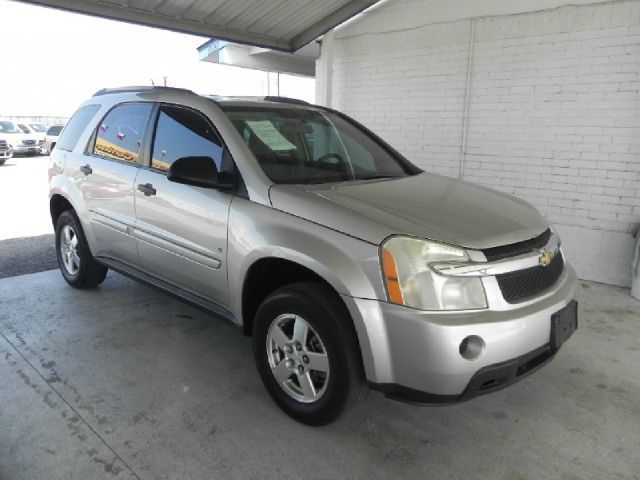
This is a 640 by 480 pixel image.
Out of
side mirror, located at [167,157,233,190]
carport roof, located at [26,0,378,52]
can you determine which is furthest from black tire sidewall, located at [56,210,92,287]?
carport roof, located at [26,0,378,52]

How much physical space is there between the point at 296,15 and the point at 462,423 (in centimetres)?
524

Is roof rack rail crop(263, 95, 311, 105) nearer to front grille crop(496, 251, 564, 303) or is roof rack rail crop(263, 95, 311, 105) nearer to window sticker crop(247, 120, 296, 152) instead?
window sticker crop(247, 120, 296, 152)

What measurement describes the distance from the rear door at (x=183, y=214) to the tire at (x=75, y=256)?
3.42 ft

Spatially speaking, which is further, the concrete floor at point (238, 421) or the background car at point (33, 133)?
the background car at point (33, 133)

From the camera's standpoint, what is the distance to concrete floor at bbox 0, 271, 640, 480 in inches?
89.4

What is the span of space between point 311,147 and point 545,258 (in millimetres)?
1571

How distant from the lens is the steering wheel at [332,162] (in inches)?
123

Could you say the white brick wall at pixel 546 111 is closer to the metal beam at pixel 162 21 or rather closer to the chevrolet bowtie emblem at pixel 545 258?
the metal beam at pixel 162 21

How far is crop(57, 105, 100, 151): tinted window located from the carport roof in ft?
4.27

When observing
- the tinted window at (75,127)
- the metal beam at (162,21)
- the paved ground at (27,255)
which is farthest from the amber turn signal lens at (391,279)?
the metal beam at (162,21)

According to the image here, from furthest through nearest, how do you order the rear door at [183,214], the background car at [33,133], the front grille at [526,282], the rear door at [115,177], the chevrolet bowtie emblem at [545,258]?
the background car at [33,133] → the rear door at [115,177] → the rear door at [183,214] → the chevrolet bowtie emblem at [545,258] → the front grille at [526,282]

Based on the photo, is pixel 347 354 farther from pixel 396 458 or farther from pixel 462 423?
pixel 462 423

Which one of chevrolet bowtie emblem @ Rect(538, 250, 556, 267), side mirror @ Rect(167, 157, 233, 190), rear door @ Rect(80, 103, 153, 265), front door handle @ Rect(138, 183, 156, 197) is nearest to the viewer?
chevrolet bowtie emblem @ Rect(538, 250, 556, 267)

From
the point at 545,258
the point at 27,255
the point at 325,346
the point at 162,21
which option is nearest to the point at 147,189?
the point at 325,346
